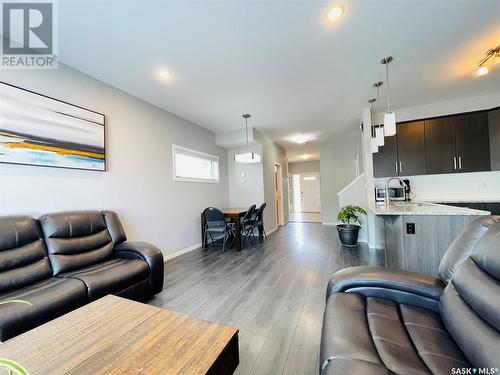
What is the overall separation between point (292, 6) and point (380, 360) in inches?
95.8

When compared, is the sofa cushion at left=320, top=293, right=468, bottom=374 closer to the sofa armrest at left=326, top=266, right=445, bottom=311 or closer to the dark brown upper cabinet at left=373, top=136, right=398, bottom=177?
the sofa armrest at left=326, top=266, right=445, bottom=311

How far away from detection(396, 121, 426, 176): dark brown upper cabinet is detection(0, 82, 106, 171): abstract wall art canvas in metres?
5.12

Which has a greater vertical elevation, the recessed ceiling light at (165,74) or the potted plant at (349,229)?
the recessed ceiling light at (165,74)

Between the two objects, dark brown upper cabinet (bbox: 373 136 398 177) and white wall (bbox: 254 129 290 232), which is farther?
white wall (bbox: 254 129 290 232)

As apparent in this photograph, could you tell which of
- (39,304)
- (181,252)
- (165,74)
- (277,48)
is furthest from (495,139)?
(39,304)

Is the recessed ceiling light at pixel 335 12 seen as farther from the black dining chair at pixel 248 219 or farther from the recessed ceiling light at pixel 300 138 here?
the recessed ceiling light at pixel 300 138

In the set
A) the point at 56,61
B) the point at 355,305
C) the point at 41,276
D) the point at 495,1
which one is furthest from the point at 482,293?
the point at 56,61

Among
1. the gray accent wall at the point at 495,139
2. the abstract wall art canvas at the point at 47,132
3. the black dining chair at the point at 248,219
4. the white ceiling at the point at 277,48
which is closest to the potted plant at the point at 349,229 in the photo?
the black dining chair at the point at 248,219

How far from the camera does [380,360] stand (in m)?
0.78

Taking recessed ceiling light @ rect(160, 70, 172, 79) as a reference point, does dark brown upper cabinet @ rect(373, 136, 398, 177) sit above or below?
below

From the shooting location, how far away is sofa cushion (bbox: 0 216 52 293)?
1.66 meters

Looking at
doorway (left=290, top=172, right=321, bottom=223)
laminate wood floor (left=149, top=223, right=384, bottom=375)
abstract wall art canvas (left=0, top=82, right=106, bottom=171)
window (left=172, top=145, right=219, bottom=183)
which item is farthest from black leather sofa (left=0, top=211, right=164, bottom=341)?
doorway (left=290, top=172, right=321, bottom=223)

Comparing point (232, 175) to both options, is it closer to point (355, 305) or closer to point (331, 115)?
point (331, 115)

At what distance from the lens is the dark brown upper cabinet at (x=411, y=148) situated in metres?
3.94
